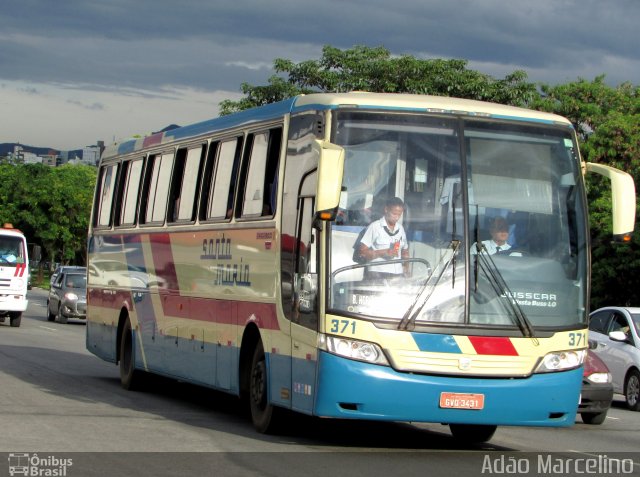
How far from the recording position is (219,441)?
12.0 m

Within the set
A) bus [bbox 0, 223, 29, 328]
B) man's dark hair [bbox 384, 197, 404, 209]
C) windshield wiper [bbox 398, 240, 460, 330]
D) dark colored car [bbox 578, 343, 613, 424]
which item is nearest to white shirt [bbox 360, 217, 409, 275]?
man's dark hair [bbox 384, 197, 404, 209]

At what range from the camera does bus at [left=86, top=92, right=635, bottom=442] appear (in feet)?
36.1

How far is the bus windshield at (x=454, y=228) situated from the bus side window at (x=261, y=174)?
160 cm

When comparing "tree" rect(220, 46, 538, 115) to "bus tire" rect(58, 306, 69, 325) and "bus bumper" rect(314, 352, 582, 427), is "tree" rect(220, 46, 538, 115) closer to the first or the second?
"bus tire" rect(58, 306, 69, 325)

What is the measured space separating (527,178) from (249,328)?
3.34 metres

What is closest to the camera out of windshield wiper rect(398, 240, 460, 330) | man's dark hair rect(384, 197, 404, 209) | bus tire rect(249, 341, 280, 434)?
windshield wiper rect(398, 240, 460, 330)

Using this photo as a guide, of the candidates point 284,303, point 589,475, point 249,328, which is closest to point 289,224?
point 284,303

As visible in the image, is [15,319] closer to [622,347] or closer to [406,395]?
[622,347]

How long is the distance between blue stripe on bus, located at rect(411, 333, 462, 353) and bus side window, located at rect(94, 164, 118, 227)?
31.1ft

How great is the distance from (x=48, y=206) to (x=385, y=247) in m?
99.2

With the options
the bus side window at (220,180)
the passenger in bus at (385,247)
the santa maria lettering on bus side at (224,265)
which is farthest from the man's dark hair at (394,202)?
the bus side window at (220,180)

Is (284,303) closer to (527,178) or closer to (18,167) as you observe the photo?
(527,178)

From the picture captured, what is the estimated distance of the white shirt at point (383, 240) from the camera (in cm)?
1118

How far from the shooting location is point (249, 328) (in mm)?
13312
